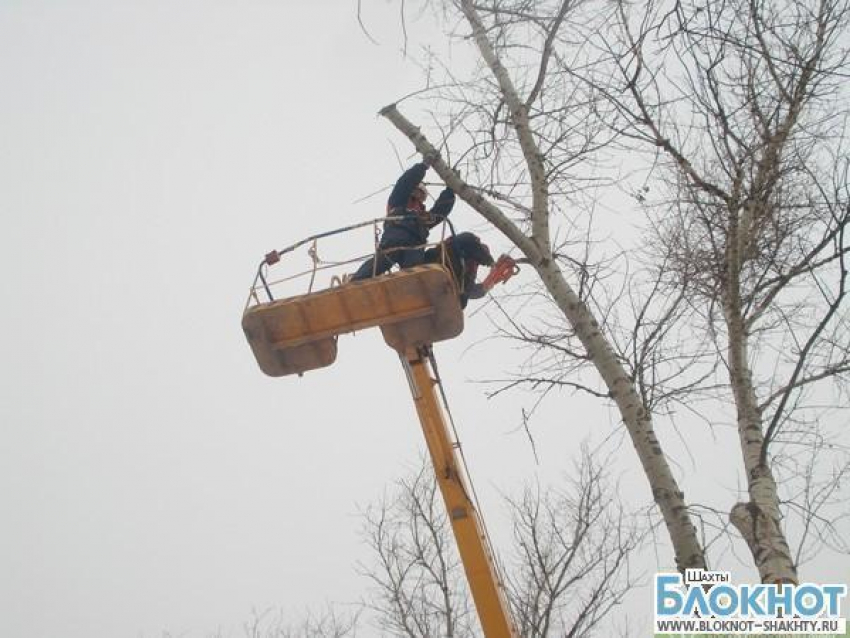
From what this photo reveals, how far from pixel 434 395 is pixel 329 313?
36.2 inches

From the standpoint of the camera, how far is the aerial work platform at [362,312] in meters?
4.55

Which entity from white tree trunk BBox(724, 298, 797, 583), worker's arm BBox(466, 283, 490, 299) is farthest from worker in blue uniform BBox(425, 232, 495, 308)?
white tree trunk BBox(724, 298, 797, 583)

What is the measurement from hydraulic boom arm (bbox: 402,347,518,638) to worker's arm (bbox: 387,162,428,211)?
115 centimetres

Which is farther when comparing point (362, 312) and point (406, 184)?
point (406, 184)

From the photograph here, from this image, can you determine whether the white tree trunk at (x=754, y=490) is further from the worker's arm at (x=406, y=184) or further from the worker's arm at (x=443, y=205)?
the worker's arm at (x=406, y=184)

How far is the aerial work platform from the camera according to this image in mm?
4551

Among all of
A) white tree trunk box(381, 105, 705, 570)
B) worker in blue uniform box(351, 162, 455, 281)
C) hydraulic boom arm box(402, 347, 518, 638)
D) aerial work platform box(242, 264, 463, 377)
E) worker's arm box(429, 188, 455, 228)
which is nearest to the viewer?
white tree trunk box(381, 105, 705, 570)

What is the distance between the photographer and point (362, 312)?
4641mm

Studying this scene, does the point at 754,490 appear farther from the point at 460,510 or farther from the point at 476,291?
the point at 476,291

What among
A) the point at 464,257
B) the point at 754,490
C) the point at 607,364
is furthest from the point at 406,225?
the point at 754,490

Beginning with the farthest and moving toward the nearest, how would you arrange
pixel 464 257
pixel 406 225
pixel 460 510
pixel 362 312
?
1. pixel 406 225
2. pixel 464 257
3. pixel 362 312
4. pixel 460 510

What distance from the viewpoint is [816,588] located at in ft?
12.9

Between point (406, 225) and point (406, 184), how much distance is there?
12.5 inches

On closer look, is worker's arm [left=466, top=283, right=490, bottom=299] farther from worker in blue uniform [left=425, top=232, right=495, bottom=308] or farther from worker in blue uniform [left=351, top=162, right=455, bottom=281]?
worker in blue uniform [left=351, top=162, right=455, bottom=281]
